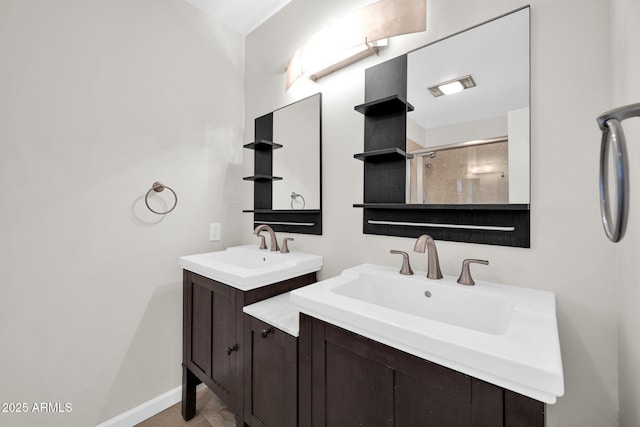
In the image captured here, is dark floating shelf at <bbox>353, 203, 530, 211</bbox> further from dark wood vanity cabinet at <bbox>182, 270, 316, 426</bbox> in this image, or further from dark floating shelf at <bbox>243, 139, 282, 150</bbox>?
dark floating shelf at <bbox>243, 139, 282, 150</bbox>

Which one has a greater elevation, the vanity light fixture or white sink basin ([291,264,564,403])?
the vanity light fixture

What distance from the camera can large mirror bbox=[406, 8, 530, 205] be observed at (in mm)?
991

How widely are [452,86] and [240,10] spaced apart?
161 cm

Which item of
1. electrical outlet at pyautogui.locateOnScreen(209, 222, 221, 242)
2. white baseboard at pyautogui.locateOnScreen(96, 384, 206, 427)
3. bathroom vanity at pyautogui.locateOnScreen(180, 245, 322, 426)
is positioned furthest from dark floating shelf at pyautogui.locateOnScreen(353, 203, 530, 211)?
white baseboard at pyautogui.locateOnScreen(96, 384, 206, 427)

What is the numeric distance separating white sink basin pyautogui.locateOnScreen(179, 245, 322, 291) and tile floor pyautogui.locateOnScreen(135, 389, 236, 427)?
2.90ft

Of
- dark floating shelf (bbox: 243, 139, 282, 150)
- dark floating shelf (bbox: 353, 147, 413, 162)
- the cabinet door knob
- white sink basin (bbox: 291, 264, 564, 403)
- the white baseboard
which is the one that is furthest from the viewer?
dark floating shelf (bbox: 243, 139, 282, 150)

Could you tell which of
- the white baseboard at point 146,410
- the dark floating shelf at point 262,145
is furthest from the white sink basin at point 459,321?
the white baseboard at point 146,410

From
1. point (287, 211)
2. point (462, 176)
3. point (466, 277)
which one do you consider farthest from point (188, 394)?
point (462, 176)

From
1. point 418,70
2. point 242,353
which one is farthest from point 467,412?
point 418,70

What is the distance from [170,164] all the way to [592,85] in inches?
80.3

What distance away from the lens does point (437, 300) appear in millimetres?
1013

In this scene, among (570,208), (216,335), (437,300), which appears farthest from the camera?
(216,335)

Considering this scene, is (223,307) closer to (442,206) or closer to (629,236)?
(442,206)

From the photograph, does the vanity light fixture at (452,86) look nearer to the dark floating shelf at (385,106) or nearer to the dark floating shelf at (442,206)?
the dark floating shelf at (385,106)
